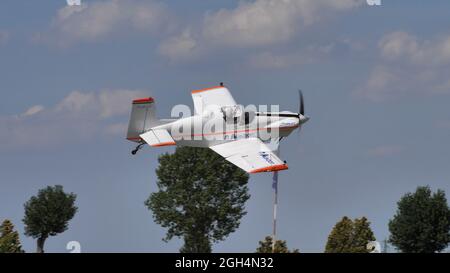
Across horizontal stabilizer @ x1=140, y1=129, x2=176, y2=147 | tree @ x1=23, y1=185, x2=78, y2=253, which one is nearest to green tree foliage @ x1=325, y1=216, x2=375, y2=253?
horizontal stabilizer @ x1=140, y1=129, x2=176, y2=147

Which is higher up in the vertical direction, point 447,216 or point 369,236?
point 447,216

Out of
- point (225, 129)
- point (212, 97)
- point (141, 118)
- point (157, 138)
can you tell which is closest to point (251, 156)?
point (225, 129)

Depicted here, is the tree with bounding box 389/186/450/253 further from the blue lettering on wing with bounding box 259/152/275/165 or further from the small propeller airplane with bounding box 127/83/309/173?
the blue lettering on wing with bounding box 259/152/275/165

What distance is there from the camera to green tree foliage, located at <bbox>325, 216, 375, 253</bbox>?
70250 mm

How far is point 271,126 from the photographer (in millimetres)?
56000

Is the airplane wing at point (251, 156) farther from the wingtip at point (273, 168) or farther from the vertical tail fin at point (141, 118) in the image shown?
the vertical tail fin at point (141, 118)

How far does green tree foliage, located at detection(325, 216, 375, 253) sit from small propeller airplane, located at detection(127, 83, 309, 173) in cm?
1680

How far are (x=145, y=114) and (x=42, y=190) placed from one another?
37.2 metres

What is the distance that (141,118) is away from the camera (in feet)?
176
